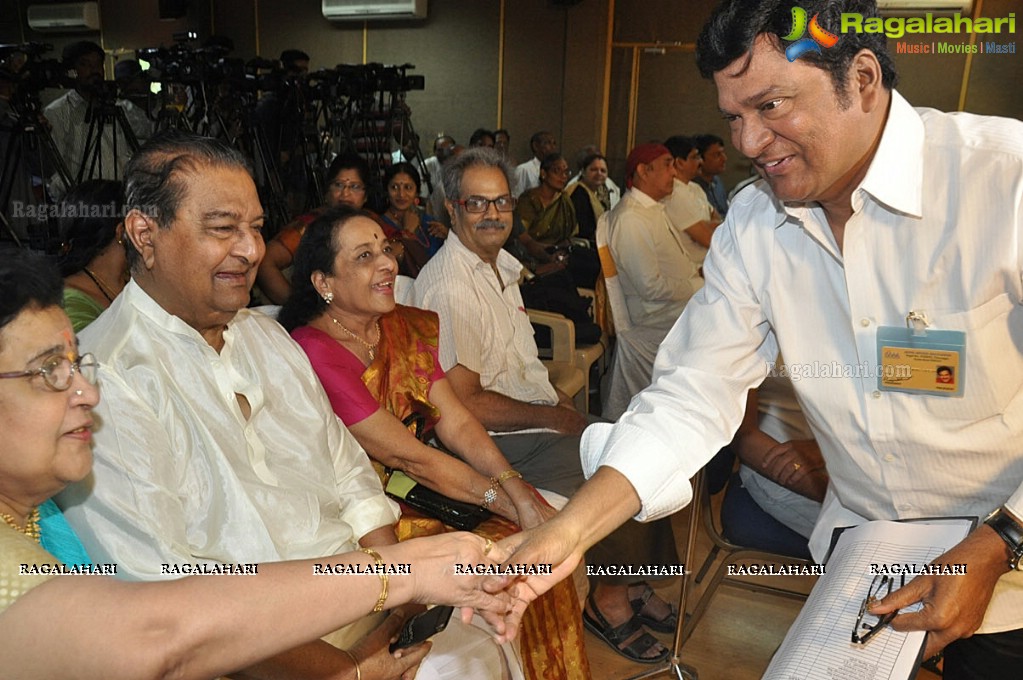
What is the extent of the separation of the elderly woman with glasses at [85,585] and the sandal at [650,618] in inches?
61.3

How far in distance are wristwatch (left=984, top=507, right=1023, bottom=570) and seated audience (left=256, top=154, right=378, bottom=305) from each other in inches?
110

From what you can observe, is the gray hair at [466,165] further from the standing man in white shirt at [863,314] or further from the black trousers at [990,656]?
the black trousers at [990,656]

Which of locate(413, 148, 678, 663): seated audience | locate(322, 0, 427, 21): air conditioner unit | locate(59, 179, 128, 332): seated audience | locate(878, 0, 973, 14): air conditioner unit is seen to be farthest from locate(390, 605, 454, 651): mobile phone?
locate(322, 0, 427, 21): air conditioner unit

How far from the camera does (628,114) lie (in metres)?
8.92

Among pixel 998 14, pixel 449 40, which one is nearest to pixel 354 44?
pixel 449 40

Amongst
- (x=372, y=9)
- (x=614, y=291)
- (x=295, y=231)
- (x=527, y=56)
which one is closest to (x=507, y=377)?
(x=614, y=291)

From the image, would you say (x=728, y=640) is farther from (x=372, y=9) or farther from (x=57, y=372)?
(x=372, y=9)

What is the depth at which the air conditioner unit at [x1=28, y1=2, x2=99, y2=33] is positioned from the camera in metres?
8.98

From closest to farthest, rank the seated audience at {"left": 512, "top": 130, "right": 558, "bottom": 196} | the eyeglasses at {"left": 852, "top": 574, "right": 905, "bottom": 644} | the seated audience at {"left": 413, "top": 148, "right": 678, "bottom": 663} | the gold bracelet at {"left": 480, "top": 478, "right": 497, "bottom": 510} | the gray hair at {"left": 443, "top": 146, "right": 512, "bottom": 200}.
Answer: the eyeglasses at {"left": 852, "top": 574, "right": 905, "bottom": 644}
the gold bracelet at {"left": 480, "top": 478, "right": 497, "bottom": 510}
the seated audience at {"left": 413, "top": 148, "right": 678, "bottom": 663}
the gray hair at {"left": 443, "top": 146, "right": 512, "bottom": 200}
the seated audience at {"left": 512, "top": 130, "right": 558, "bottom": 196}

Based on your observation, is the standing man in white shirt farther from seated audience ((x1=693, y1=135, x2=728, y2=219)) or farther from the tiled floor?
seated audience ((x1=693, y1=135, x2=728, y2=219))

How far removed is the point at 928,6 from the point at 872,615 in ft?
26.3

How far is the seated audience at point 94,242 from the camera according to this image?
228 cm

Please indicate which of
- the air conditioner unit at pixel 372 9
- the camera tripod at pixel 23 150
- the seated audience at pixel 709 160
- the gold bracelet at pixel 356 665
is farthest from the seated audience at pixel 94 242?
the air conditioner unit at pixel 372 9

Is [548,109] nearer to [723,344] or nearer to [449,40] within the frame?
[449,40]
